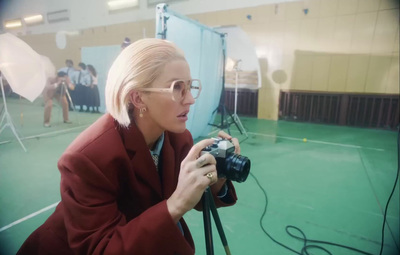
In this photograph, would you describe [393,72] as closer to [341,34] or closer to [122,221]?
[341,34]

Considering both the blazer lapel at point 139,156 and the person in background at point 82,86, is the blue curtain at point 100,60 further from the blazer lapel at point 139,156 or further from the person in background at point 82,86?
the blazer lapel at point 139,156

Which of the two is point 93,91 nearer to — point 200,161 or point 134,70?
point 134,70

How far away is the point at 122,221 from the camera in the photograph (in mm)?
684

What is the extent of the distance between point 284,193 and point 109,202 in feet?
6.49

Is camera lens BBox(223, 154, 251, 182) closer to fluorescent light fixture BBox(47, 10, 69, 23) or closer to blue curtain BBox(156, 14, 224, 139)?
fluorescent light fixture BBox(47, 10, 69, 23)

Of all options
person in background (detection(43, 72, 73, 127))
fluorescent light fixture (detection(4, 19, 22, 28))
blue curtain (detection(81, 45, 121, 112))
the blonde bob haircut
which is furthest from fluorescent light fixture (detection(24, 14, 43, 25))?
blue curtain (detection(81, 45, 121, 112))

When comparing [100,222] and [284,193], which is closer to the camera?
[100,222]

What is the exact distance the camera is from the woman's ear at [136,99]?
0.76 meters

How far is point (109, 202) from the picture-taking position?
688 mm

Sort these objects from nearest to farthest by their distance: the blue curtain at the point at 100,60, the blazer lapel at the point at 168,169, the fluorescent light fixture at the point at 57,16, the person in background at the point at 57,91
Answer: the blazer lapel at the point at 168,169 → the fluorescent light fixture at the point at 57,16 → the person in background at the point at 57,91 → the blue curtain at the point at 100,60

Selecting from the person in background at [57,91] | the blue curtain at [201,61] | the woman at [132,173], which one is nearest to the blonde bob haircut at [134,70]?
the woman at [132,173]

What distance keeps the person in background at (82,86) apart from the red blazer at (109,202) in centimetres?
664

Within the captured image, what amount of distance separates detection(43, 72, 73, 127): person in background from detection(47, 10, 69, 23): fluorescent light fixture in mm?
2732

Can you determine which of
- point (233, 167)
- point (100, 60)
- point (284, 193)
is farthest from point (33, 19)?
point (100, 60)
